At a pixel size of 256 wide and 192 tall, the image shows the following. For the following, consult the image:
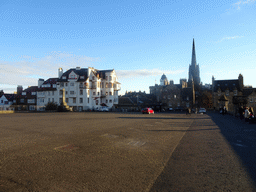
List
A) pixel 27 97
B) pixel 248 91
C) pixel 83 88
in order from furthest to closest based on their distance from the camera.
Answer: pixel 248 91
pixel 27 97
pixel 83 88

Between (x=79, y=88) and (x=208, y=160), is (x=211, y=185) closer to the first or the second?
(x=208, y=160)

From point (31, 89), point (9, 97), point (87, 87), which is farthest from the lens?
point (9, 97)

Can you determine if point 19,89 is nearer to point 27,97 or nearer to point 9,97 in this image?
point 27,97

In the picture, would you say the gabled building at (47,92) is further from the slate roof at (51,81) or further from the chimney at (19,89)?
the chimney at (19,89)

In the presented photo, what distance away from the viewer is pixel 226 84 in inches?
3155

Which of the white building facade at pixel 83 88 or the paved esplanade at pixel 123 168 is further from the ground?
the white building facade at pixel 83 88

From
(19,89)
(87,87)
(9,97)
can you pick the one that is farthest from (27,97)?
(87,87)

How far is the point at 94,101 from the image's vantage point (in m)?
63.0

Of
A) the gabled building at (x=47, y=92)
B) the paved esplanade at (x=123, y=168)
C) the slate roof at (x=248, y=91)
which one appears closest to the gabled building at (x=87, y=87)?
the gabled building at (x=47, y=92)

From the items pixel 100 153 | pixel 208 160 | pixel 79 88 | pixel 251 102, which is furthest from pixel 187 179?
pixel 251 102

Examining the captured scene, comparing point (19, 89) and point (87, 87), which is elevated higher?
point (19, 89)

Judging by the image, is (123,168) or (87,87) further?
(87,87)

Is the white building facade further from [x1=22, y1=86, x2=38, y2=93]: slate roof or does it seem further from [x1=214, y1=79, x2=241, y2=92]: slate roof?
[x1=214, y1=79, x2=241, y2=92]: slate roof

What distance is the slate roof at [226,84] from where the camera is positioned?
A: 78125mm
